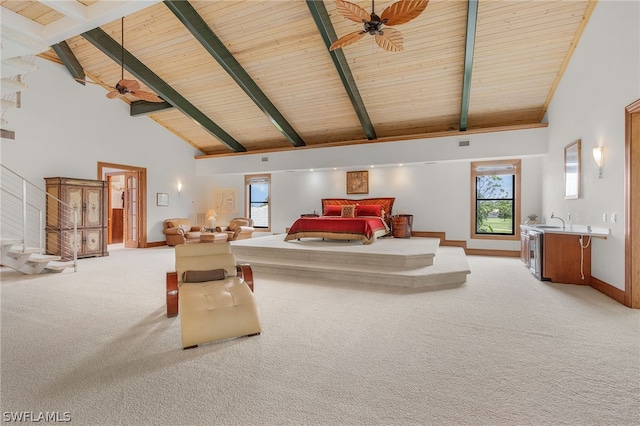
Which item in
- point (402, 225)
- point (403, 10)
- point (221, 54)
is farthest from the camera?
point (402, 225)

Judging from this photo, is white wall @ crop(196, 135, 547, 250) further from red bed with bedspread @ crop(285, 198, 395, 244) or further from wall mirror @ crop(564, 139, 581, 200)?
wall mirror @ crop(564, 139, 581, 200)

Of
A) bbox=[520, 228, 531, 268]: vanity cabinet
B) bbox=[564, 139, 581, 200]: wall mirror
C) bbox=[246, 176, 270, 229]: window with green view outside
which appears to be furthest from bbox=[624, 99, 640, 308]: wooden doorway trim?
bbox=[246, 176, 270, 229]: window with green view outside

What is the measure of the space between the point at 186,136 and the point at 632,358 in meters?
10.7

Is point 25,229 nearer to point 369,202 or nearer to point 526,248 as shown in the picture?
point 369,202

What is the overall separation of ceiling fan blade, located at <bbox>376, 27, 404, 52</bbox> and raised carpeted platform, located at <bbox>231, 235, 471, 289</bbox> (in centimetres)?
301

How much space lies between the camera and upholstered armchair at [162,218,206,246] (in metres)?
8.98

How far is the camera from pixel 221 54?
20.1 feet

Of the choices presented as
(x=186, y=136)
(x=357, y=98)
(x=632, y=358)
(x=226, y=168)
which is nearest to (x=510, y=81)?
(x=357, y=98)

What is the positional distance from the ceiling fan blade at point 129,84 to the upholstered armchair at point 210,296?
12.2 feet

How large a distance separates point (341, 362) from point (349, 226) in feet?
14.2

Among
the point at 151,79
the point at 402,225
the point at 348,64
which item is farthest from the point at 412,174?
the point at 151,79

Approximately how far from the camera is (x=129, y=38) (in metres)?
6.30

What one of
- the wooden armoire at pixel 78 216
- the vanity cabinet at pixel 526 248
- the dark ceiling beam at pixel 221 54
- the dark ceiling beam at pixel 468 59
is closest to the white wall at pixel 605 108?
the vanity cabinet at pixel 526 248

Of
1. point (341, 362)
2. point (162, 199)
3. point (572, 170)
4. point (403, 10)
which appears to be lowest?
point (341, 362)
